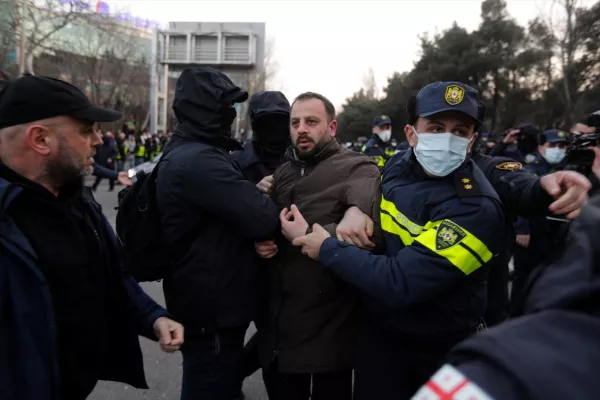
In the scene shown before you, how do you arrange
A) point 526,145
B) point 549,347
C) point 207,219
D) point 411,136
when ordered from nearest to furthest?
point 549,347
point 207,219
point 411,136
point 526,145

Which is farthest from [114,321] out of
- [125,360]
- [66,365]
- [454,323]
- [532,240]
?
[532,240]

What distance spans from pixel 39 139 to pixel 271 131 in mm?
1948

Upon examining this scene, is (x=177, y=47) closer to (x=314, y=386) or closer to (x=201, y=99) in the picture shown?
(x=201, y=99)

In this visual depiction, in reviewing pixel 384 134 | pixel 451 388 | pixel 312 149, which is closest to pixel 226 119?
pixel 312 149

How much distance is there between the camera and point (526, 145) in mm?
5637

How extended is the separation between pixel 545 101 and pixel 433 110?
26426 millimetres

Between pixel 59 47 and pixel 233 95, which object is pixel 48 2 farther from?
pixel 233 95

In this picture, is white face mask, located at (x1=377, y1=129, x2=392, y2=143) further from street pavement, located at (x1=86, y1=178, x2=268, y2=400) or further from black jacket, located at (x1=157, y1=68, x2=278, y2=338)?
black jacket, located at (x1=157, y1=68, x2=278, y2=338)

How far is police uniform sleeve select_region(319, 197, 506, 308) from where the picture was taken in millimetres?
1631

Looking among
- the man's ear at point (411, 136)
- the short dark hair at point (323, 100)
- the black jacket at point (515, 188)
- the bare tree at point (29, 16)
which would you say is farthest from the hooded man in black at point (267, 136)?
the bare tree at point (29, 16)

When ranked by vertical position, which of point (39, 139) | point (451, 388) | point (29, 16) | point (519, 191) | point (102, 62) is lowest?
point (451, 388)

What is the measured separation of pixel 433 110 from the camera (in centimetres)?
190

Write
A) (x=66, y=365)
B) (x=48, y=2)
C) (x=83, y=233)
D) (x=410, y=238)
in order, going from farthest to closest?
1. (x=48, y=2)
2. (x=410, y=238)
3. (x=83, y=233)
4. (x=66, y=365)

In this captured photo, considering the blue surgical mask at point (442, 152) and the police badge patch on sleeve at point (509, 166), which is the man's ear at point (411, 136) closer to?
the blue surgical mask at point (442, 152)
